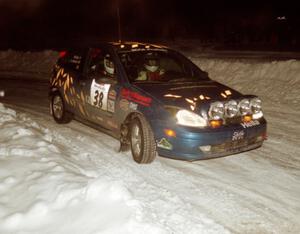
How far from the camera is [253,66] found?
40.1 feet

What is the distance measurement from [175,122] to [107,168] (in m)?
1.14

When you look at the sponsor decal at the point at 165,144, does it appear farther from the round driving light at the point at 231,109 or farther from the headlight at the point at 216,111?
the round driving light at the point at 231,109

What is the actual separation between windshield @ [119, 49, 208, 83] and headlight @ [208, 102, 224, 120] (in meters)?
1.08

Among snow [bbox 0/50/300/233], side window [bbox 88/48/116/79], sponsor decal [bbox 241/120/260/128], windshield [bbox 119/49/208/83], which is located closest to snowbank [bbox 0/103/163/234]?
snow [bbox 0/50/300/233]

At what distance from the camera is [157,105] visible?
5.25m

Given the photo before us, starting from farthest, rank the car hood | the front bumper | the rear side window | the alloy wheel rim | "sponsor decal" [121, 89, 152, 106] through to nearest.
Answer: the rear side window
the alloy wheel rim
"sponsor decal" [121, 89, 152, 106]
the car hood
the front bumper

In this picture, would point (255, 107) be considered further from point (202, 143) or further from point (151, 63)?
point (151, 63)

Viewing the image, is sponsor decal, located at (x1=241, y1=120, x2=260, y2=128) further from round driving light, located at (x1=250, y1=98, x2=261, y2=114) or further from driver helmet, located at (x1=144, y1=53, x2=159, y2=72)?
driver helmet, located at (x1=144, y1=53, x2=159, y2=72)

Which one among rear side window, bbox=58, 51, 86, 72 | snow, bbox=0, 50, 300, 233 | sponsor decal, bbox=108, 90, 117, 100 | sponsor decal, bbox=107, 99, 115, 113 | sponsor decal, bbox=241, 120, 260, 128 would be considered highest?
rear side window, bbox=58, 51, 86, 72

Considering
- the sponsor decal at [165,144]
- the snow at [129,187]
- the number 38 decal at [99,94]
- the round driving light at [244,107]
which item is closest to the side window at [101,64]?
the number 38 decal at [99,94]

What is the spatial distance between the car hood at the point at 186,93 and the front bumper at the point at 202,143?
0.43m

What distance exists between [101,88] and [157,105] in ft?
4.36

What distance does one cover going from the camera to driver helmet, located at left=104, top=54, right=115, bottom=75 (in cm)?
614

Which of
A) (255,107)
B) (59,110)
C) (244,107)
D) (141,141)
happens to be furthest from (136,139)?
(59,110)
